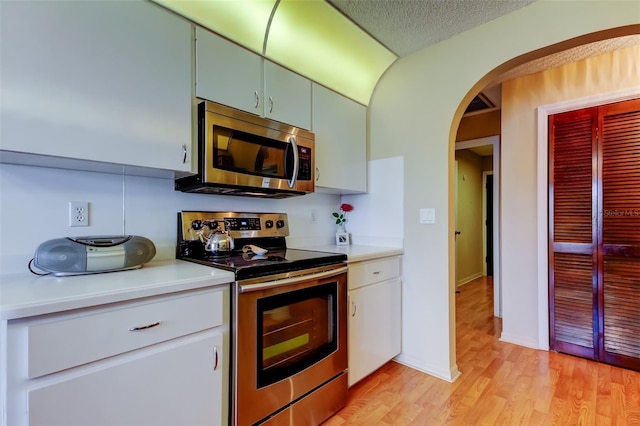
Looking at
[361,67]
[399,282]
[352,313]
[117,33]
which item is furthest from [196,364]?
[361,67]

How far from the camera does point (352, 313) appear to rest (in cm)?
191

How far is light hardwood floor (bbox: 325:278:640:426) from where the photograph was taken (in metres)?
1.72

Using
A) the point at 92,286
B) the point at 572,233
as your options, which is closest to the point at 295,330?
the point at 92,286

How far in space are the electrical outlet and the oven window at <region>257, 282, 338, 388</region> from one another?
936 millimetres

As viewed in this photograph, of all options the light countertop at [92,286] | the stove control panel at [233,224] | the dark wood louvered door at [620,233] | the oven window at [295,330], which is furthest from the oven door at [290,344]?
the dark wood louvered door at [620,233]

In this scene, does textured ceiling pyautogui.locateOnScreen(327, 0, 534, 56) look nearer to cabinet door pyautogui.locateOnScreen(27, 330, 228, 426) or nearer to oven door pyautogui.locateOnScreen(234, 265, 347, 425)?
oven door pyautogui.locateOnScreen(234, 265, 347, 425)

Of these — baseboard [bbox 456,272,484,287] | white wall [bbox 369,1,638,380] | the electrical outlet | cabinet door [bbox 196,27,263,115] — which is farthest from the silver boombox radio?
baseboard [bbox 456,272,484,287]

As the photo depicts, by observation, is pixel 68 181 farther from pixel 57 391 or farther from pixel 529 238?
pixel 529 238

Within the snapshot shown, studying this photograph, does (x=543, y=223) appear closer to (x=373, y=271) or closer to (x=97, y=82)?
(x=373, y=271)

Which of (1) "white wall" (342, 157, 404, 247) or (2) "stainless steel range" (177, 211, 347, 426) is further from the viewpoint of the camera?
(1) "white wall" (342, 157, 404, 247)

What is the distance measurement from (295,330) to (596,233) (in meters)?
2.48

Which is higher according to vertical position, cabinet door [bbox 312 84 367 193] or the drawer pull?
cabinet door [bbox 312 84 367 193]

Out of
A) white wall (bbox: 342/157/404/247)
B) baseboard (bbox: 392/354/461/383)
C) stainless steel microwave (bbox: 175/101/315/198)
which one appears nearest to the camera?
stainless steel microwave (bbox: 175/101/315/198)

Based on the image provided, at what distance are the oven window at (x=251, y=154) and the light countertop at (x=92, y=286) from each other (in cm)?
58
